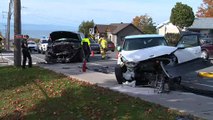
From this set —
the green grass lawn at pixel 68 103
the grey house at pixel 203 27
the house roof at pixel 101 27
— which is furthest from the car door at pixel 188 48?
the house roof at pixel 101 27

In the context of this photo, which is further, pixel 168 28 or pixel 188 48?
pixel 168 28

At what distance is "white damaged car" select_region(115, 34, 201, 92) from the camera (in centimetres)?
1274

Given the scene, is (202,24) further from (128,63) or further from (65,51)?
(128,63)

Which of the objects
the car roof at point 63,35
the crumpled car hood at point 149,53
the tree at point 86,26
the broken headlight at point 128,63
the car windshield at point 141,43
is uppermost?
the tree at point 86,26

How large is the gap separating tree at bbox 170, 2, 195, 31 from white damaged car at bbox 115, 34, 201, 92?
187ft

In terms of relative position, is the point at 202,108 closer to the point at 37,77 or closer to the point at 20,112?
the point at 20,112

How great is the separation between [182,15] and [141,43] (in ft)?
186

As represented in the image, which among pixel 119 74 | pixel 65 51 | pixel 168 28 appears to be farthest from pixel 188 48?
pixel 168 28

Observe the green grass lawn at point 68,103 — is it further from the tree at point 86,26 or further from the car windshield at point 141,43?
the tree at point 86,26

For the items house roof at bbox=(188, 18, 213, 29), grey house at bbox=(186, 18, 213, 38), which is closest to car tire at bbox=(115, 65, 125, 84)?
grey house at bbox=(186, 18, 213, 38)

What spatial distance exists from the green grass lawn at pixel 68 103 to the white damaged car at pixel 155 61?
1266 mm

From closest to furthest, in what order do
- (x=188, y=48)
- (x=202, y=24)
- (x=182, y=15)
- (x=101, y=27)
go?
(x=188, y=48), (x=182, y=15), (x=202, y=24), (x=101, y=27)

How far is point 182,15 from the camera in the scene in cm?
7075

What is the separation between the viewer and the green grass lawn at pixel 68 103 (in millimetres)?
9281
